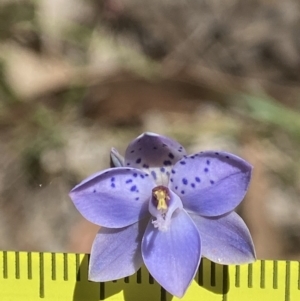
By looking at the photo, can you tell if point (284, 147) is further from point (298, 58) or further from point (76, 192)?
point (76, 192)

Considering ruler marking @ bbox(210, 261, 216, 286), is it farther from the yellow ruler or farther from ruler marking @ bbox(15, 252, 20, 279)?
ruler marking @ bbox(15, 252, 20, 279)

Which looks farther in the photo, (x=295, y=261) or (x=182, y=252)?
(x=295, y=261)

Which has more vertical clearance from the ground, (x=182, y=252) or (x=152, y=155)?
(x=152, y=155)

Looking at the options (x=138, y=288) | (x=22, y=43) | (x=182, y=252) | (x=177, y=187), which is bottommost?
(x=138, y=288)

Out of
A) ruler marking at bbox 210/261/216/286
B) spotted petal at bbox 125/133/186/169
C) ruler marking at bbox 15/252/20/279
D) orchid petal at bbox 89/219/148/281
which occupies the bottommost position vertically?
ruler marking at bbox 15/252/20/279

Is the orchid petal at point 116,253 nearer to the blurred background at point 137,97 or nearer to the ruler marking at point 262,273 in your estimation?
the blurred background at point 137,97

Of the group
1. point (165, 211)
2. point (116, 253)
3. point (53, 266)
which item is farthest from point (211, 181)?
point (53, 266)

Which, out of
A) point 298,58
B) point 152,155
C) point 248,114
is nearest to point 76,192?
point 152,155

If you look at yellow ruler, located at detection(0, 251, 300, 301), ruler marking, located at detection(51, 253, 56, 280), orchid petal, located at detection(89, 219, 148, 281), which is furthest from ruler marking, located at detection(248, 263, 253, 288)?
ruler marking, located at detection(51, 253, 56, 280)
